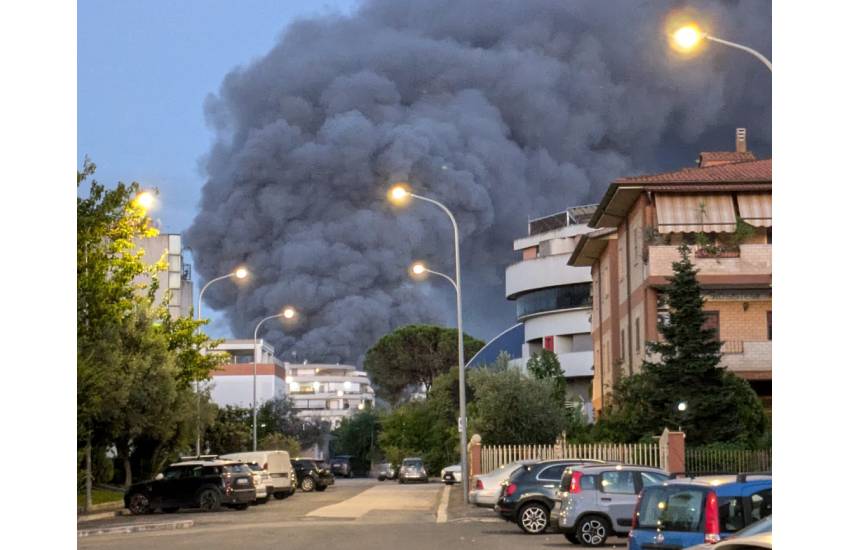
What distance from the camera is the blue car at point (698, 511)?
1386cm

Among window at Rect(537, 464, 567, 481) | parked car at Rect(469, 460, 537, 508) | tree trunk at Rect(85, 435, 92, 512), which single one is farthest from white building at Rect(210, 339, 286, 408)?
window at Rect(537, 464, 567, 481)

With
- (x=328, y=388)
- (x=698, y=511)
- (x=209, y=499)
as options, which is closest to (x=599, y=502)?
(x=698, y=511)

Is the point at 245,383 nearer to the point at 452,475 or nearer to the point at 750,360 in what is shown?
the point at 452,475

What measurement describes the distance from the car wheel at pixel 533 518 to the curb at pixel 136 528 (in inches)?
310

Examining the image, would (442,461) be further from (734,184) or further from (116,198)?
(116,198)

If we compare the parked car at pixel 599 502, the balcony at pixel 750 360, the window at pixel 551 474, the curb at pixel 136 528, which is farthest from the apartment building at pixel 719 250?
the parked car at pixel 599 502

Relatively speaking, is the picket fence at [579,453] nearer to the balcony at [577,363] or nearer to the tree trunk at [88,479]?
the tree trunk at [88,479]

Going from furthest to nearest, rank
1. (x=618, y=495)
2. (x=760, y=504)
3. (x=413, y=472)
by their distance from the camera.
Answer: (x=413, y=472), (x=618, y=495), (x=760, y=504)

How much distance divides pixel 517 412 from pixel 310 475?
47.8ft

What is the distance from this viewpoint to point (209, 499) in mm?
39594

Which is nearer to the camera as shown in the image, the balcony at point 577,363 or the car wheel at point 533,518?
the car wheel at point 533,518

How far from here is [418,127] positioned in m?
157
